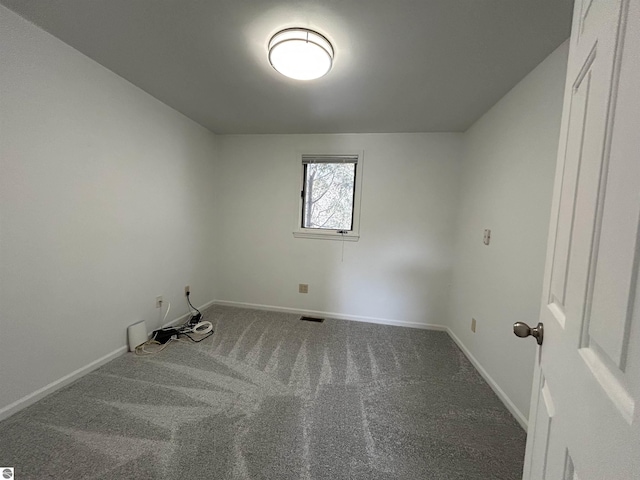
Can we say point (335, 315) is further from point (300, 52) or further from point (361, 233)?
point (300, 52)

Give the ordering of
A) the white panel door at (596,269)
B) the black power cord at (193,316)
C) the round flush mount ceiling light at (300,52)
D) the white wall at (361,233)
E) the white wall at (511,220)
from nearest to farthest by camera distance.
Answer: the white panel door at (596,269), the round flush mount ceiling light at (300,52), the white wall at (511,220), the black power cord at (193,316), the white wall at (361,233)

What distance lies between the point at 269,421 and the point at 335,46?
2.25 metres

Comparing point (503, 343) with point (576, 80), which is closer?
point (576, 80)

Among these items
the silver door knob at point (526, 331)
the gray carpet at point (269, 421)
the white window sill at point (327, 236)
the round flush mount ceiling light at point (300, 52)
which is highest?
the round flush mount ceiling light at point (300, 52)

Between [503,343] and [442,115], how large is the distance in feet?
6.53

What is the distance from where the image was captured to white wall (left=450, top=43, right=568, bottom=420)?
4.88ft

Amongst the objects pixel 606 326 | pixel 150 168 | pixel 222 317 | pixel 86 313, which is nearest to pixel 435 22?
pixel 606 326

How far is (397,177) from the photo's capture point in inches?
114

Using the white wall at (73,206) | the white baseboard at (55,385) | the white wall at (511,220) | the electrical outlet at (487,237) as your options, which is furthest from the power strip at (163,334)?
the electrical outlet at (487,237)

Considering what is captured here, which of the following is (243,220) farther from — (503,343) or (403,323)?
(503,343)

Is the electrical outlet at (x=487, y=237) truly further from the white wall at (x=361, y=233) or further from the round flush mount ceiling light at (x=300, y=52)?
the round flush mount ceiling light at (x=300, y=52)

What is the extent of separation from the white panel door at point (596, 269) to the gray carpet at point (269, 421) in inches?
34.3

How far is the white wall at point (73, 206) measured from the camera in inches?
Answer: 55.4

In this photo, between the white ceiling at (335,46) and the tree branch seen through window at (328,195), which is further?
the tree branch seen through window at (328,195)
